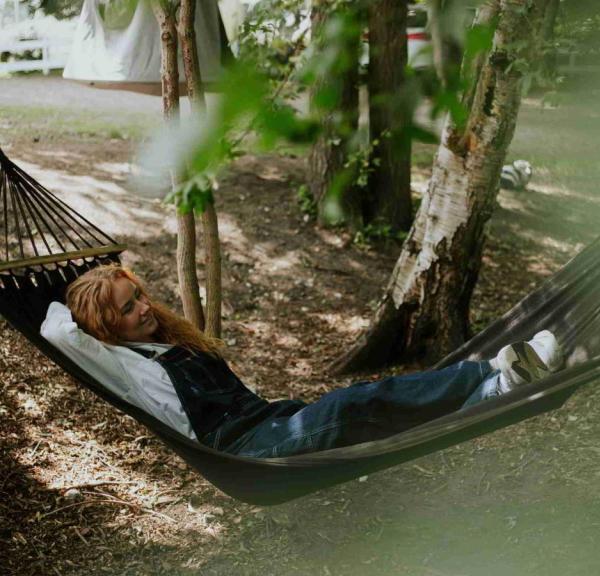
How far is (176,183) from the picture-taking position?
2244 millimetres

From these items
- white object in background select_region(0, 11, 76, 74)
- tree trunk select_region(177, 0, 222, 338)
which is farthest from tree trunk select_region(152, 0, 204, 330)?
white object in background select_region(0, 11, 76, 74)

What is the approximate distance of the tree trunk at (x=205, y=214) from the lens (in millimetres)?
2311

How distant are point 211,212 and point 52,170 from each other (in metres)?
2.52

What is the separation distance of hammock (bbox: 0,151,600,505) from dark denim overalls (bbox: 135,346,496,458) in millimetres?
182

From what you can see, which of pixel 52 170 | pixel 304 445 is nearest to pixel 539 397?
pixel 304 445

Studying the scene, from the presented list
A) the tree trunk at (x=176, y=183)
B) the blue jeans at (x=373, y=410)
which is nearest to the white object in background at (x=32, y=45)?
the tree trunk at (x=176, y=183)

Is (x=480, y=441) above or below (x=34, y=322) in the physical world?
below

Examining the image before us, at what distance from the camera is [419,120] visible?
2.10 ft

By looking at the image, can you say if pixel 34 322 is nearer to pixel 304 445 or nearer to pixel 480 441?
pixel 304 445

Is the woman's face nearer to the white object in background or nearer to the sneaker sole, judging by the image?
the sneaker sole

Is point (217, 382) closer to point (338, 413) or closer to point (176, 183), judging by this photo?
point (338, 413)

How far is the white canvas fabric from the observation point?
3.17 m

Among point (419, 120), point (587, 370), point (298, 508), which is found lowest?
point (298, 508)

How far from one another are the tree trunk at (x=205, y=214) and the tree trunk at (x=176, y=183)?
1.3 inches
